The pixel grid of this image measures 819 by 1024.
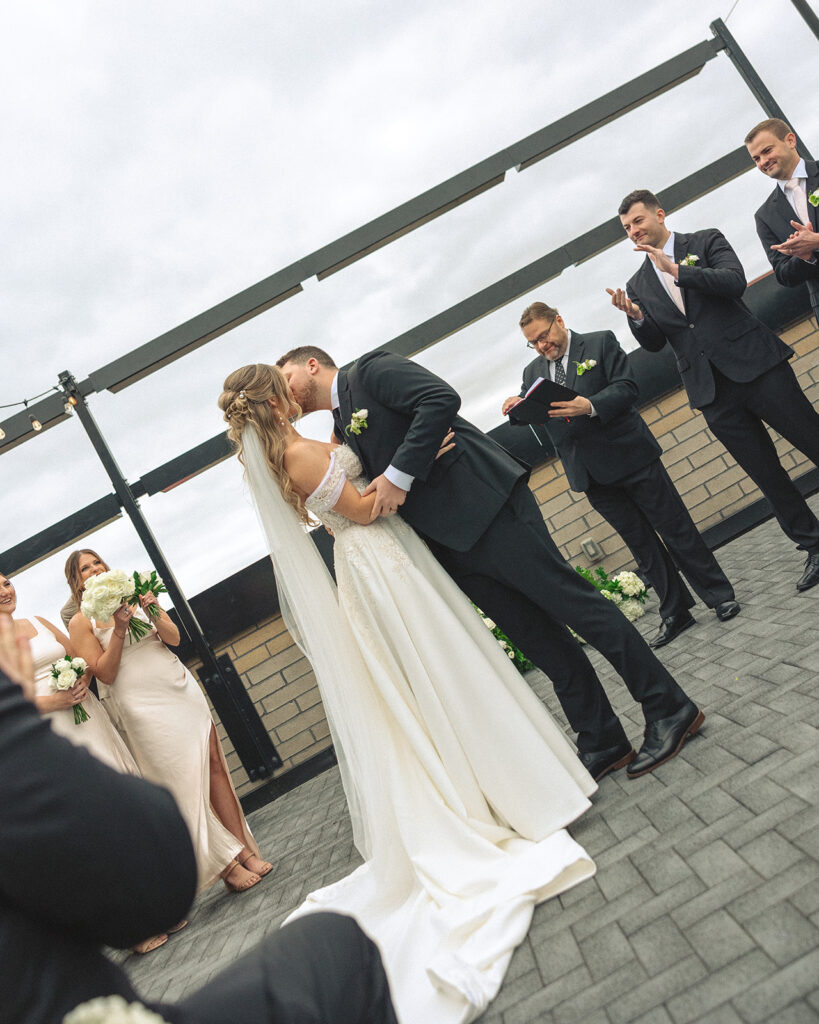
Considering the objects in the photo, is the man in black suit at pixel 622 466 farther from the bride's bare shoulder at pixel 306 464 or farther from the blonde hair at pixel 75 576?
the blonde hair at pixel 75 576

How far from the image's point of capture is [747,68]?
584 centimetres

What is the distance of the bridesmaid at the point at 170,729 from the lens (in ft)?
12.9

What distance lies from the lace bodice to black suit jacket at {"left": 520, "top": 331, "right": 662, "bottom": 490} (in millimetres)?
1798

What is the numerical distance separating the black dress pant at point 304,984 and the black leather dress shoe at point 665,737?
5.60 ft

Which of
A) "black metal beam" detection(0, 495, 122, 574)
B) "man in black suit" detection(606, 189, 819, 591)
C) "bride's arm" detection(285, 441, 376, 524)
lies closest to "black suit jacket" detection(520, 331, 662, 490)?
"man in black suit" detection(606, 189, 819, 591)

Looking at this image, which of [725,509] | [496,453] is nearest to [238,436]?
[496,453]

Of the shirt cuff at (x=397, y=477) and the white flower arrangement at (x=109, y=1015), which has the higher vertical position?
the shirt cuff at (x=397, y=477)

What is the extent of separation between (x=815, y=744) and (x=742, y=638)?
4.69ft

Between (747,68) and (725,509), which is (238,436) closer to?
(725,509)

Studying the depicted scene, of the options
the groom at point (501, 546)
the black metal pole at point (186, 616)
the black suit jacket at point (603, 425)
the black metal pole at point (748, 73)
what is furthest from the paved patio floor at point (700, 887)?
the black metal pole at point (748, 73)

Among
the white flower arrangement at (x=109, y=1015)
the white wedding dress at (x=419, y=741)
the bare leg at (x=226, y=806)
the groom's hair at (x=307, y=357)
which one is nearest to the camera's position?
the white flower arrangement at (x=109, y=1015)

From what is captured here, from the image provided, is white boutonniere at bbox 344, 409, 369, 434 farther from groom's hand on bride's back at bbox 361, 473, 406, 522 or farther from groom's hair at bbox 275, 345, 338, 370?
groom's hair at bbox 275, 345, 338, 370

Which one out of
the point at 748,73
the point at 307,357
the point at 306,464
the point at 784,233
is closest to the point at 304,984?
the point at 306,464

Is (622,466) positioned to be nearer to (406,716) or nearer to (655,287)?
(655,287)
